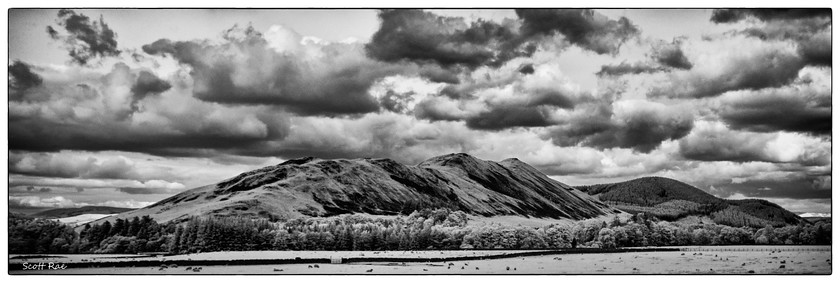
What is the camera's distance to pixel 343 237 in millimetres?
156500

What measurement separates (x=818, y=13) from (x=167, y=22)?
253 feet

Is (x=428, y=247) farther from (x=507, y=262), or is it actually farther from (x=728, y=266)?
(x=728, y=266)

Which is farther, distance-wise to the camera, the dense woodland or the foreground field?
the dense woodland

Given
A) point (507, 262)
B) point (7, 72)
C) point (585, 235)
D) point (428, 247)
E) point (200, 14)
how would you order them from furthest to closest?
point (585, 235) → point (428, 247) → point (507, 262) → point (200, 14) → point (7, 72)

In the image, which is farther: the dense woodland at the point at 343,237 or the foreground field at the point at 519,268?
the dense woodland at the point at 343,237

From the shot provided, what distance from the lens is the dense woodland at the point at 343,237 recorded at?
12662 cm

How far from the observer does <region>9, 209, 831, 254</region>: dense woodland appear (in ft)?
415

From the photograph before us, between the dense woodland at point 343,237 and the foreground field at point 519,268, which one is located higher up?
the dense woodland at point 343,237

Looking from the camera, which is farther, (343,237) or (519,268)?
(343,237)

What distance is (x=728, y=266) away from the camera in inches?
3974

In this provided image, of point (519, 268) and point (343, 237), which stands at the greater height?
point (343, 237)

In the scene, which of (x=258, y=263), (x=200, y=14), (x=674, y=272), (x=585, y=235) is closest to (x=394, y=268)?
(x=258, y=263)

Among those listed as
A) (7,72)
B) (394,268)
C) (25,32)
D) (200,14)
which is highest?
(200,14)

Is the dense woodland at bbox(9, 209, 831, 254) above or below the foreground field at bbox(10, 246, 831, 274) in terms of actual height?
above
